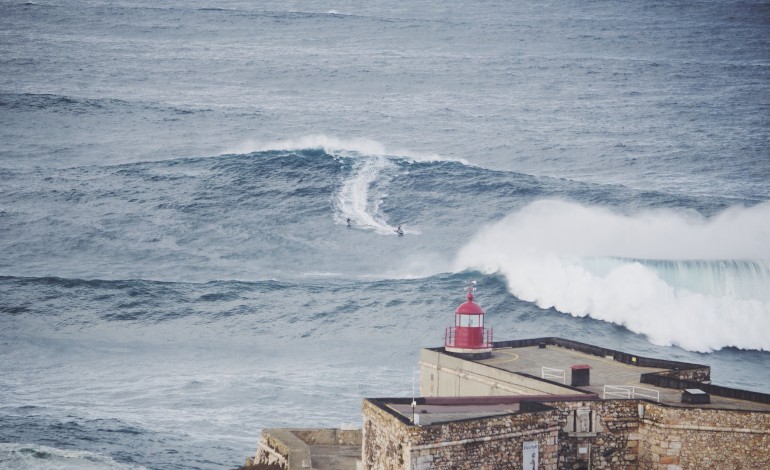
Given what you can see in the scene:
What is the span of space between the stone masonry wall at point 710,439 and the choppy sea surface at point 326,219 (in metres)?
11.1

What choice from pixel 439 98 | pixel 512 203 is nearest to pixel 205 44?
pixel 439 98

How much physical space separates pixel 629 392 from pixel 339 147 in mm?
47317

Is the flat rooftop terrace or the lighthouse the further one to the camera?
the lighthouse

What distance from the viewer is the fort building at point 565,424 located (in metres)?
18.8

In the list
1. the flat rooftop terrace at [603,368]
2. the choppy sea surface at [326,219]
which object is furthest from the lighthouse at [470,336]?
the choppy sea surface at [326,219]

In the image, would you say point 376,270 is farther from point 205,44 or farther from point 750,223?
point 205,44

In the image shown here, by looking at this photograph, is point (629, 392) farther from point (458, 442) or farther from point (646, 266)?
point (646, 266)

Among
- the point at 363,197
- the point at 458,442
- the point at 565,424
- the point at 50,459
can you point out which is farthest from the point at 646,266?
the point at 458,442

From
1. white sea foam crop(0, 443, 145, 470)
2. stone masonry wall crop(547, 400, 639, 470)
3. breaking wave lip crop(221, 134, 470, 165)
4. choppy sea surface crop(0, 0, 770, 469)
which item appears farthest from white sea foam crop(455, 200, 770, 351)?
stone masonry wall crop(547, 400, 639, 470)

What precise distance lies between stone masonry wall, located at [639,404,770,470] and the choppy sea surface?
36.3ft

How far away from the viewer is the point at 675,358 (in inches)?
1479

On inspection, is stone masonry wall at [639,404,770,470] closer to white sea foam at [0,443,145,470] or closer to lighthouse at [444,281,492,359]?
lighthouse at [444,281,492,359]

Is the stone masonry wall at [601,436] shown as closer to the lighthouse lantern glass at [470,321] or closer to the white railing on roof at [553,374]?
the white railing on roof at [553,374]

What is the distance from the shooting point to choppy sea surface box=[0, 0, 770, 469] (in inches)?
1375
